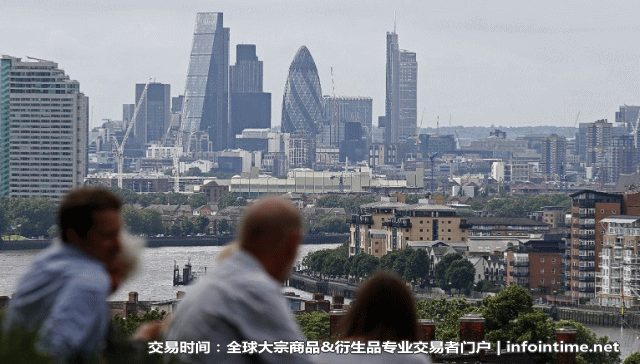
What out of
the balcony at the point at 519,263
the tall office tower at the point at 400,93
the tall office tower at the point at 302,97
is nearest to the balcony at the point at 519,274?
the balcony at the point at 519,263

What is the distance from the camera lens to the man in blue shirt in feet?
8.01

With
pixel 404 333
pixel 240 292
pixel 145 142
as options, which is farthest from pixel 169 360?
pixel 145 142

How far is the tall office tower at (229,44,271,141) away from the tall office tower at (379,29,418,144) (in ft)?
56.2

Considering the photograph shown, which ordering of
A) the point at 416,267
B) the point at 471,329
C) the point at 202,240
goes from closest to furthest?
1. the point at 471,329
2. the point at 416,267
3. the point at 202,240

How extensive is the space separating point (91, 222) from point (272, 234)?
285 millimetres

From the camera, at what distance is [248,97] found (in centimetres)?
15975

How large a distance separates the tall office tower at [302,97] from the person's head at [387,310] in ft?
472

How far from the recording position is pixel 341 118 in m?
165

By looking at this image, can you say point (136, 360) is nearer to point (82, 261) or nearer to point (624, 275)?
point (82, 261)

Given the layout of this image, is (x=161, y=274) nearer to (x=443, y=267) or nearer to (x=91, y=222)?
(x=443, y=267)

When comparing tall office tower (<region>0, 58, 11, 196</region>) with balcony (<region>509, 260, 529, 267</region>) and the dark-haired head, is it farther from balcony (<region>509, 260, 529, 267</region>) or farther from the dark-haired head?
the dark-haired head

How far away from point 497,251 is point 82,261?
45015mm

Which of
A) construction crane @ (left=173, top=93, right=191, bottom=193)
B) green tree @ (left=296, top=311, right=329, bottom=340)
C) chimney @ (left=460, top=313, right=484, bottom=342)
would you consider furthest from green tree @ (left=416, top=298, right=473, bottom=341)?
construction crane @ (left=173, top=93, right=191, bottom=193)

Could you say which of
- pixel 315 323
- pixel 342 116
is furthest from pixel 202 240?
pixel 342 116
